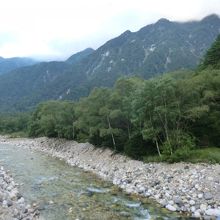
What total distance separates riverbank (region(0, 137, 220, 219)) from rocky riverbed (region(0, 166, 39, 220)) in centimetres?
970

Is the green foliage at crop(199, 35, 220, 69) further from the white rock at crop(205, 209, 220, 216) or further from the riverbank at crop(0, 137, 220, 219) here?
the white rock at crop(205, 209, 220, 216)

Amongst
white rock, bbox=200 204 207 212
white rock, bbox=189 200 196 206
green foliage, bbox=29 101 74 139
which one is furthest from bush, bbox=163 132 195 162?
green foliage, bbox=29 101 74 139

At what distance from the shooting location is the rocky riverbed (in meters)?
23.9

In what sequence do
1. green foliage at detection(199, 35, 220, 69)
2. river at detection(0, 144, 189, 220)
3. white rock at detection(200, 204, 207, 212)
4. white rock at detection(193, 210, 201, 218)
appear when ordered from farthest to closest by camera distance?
green foliage at detection(199, 35, 220, 69), river at detection(0, 144, 189, 220), white rock at detection(200, 204, 207, 212), white rock at detection(193, 210, 201, 218)

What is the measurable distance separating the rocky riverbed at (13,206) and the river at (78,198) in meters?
0.76

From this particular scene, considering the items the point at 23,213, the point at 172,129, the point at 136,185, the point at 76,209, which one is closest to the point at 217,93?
the point at 172,129

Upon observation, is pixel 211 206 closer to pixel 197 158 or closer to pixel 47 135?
pixel 197 158

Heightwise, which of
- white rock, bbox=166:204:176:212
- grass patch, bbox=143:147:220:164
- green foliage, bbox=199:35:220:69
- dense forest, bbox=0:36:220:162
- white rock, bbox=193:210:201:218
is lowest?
white rock, bbox=166:204:176:212

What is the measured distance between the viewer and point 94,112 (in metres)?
56.2

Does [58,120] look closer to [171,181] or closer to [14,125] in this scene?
[171,181]

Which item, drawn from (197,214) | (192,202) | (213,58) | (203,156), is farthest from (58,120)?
(197,214)

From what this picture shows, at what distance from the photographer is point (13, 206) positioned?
1041 inches

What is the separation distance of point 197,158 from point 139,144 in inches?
380

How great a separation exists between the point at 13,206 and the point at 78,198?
598 centimetres
